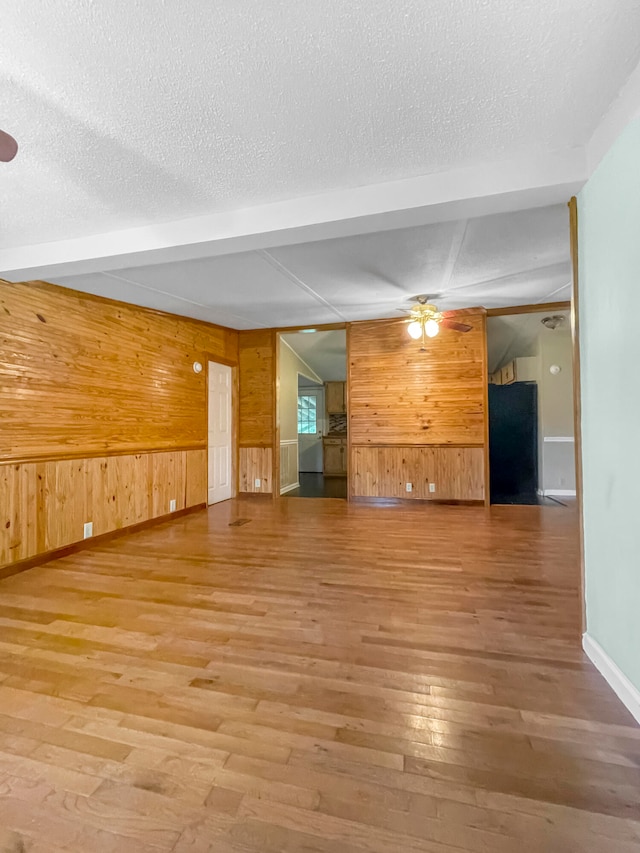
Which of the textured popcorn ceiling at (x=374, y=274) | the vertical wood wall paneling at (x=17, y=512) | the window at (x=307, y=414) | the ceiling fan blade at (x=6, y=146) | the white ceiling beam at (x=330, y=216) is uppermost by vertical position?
the textured popcorn ceiling at (x=374, y=274)

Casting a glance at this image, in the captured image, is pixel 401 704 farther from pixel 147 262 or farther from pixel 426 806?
pixel 147 262

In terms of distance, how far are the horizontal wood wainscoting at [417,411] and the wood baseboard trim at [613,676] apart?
360 centimetres

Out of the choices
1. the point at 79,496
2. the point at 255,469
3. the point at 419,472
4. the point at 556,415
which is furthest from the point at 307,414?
the point at 79,496

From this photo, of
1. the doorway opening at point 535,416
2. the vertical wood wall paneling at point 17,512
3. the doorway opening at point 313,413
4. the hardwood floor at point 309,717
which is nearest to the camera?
the hardwood floor at point 309,717

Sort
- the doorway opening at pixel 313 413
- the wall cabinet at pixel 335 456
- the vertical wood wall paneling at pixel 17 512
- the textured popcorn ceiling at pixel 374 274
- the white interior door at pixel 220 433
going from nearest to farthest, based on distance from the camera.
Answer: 1. the textured popcorn ceiling at pixel 374 274
2. the vertical wood wall paneling at pixel 17 512
3. the white interior door at pixel 220 433
4. the doorway opening at pixel 313 413
5. the wall cabinet at pixel 335 456

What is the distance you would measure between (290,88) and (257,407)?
4.95 meters

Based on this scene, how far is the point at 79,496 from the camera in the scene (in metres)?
3.63

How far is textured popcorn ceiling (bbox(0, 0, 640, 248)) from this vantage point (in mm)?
1181

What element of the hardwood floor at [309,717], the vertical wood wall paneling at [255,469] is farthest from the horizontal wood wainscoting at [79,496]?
the vertical wood wall paneling at [255,469]

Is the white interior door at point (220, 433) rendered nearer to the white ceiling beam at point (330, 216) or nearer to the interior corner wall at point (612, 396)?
the white ceiling beam at point (330, 216)

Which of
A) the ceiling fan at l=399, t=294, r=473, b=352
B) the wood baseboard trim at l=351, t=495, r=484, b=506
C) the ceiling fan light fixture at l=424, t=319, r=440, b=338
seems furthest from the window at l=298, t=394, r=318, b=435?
the ceiling fan light fixture at l=424, t=319, r=440, b=338

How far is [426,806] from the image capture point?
1146 millimetres

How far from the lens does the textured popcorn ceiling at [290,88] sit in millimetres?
1181

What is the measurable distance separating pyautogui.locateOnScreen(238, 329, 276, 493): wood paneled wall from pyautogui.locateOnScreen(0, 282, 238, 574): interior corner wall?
1.07m
